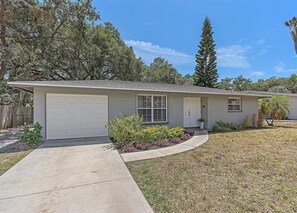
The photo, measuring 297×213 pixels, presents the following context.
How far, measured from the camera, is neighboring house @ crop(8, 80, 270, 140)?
758 centimetres

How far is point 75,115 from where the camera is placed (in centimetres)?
802

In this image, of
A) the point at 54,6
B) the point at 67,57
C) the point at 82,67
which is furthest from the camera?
the point at 82,67

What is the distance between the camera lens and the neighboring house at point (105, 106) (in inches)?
298

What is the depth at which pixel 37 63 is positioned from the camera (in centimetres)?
1548

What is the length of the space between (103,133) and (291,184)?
755cm

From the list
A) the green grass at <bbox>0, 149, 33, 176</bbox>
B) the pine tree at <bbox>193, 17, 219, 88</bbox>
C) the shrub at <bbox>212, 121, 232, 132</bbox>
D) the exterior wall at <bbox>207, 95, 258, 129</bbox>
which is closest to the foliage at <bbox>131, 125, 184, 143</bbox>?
the green grass at <bbox>0, 149, 33, 176</bbox>

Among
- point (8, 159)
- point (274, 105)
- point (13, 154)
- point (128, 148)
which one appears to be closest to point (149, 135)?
point (128, 148)

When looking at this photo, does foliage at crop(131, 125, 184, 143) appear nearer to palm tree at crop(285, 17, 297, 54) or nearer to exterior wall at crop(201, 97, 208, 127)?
exterior wall at crop(201, 97, 208, 127)

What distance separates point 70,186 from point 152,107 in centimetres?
702

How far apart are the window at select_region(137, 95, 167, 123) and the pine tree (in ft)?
63.2

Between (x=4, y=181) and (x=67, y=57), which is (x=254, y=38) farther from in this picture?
(x=4, y=181)

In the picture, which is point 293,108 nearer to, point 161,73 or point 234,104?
point 234,104

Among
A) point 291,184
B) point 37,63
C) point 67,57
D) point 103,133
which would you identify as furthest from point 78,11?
point 291,184

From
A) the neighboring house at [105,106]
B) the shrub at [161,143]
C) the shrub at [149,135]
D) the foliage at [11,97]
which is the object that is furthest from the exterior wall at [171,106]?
the foliage at [11,97]
